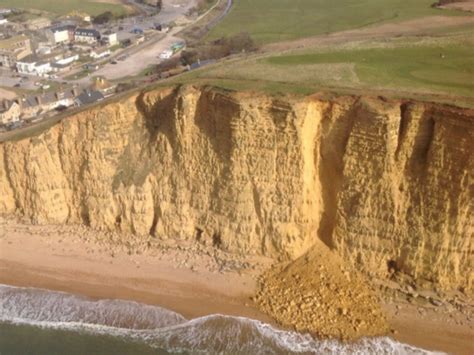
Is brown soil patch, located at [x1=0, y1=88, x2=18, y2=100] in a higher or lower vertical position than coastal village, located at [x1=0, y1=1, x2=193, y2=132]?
lower

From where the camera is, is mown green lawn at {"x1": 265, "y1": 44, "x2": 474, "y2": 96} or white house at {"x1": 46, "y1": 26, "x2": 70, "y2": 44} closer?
mown green lawn at {"x1": 265, "y1": 44, "x2": 474, "y2": 96}

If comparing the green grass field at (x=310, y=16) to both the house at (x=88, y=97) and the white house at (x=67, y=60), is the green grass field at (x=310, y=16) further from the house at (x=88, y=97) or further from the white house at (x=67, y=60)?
the house at (x=88, y=97)

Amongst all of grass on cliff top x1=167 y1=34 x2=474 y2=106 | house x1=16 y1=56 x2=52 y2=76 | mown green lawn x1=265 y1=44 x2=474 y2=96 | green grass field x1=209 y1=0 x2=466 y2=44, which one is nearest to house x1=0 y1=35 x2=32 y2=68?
house x1=16 y1=56 x2=52 y2=76

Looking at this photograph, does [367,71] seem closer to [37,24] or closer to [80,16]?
[37,24]

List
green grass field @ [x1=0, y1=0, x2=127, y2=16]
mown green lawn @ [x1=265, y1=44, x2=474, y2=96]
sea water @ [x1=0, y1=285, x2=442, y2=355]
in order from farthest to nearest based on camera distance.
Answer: green grass field @ [x1=0, y1=0, x2=127, y2=16] → mown green lawn @ [x1=265, y1=44, x2=474, y2=96] → sea water @ [x1=0, y1=285, x2=442, y2=355]

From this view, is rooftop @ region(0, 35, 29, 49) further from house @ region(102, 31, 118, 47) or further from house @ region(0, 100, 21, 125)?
house @ region(0, 100, 21, 125)

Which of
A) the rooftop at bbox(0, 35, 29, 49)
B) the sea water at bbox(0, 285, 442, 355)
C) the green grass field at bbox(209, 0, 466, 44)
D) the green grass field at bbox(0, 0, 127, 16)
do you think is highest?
the green grass field at bbox(0, 0, 127, 16)

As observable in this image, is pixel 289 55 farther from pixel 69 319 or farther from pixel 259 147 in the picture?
pixel 69 319
